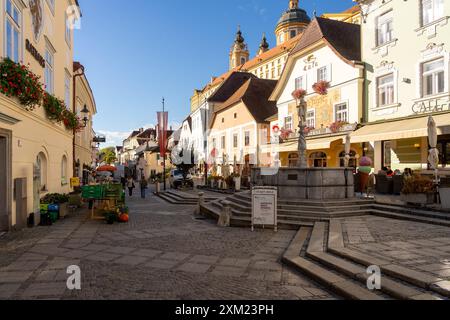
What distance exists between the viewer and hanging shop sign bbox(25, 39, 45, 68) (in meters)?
10.8

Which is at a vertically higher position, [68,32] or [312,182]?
[68,32]

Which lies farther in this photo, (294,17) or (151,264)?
(294,17)

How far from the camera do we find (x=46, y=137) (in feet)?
43.1

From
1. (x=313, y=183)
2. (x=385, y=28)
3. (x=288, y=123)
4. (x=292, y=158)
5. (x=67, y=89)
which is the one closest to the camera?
(x=313, y=183)

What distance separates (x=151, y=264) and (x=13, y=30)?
7905mm

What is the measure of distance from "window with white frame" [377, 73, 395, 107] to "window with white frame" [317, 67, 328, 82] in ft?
15.8

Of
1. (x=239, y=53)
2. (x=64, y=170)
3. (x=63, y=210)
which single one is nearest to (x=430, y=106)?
(x=63, y=210)

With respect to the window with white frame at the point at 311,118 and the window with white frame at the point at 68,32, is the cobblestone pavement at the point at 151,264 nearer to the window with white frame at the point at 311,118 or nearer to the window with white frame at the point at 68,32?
the window with white frame at the point at 68,32

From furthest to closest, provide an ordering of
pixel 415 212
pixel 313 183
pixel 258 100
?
pixel 258 100 → pixel 313 183 → pixel 415 212

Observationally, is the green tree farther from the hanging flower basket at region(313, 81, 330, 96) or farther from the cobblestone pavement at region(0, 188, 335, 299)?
the cobblestone pavement at region(0, 188, 335, 299)

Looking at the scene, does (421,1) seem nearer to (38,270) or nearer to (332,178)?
(332,178)

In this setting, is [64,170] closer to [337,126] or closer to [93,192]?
[93,192]

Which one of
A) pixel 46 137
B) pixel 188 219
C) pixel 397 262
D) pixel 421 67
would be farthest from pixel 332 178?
pixel 46 137

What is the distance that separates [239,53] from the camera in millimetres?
86375
